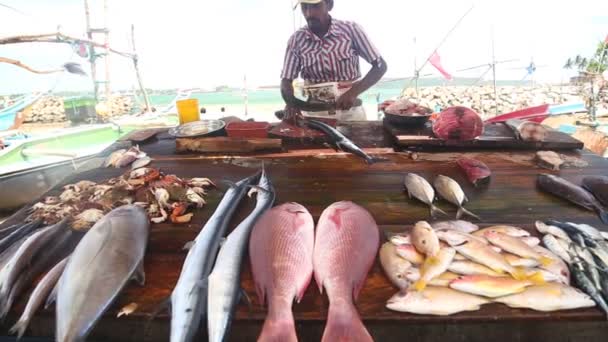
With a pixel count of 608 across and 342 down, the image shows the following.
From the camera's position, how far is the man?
4637 millimetres

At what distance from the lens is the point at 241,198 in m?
2.20

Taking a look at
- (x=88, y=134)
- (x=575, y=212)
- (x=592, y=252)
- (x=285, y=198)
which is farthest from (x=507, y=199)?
(x=88, y=134)

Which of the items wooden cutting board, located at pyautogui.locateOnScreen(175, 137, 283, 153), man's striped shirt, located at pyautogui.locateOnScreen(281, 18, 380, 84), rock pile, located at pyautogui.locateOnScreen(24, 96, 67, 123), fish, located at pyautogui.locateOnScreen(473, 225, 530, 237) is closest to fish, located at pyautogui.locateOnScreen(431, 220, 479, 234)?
fish, located at pyautogui.locateOnScreen(473, 225, 530, 237)

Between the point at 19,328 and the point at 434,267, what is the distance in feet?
5.26

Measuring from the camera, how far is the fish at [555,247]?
1504 mm

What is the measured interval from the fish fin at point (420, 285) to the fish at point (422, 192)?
0.73 m

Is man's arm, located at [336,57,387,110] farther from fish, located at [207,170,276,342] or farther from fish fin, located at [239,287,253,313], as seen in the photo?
fish fin, located at [239,287,253,313]

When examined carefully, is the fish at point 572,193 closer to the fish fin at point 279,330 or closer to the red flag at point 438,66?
the fish fin at point 279,330

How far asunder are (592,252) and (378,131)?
8.19 feet

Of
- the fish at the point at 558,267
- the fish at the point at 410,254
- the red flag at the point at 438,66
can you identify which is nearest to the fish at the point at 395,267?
the fish at the point at 410,254

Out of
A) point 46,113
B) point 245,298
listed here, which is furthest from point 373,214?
point 46,113

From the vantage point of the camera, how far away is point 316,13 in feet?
14.9

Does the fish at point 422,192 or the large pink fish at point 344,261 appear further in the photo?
the fish at point 422,192

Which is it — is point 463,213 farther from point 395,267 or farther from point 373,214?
point 395,267
